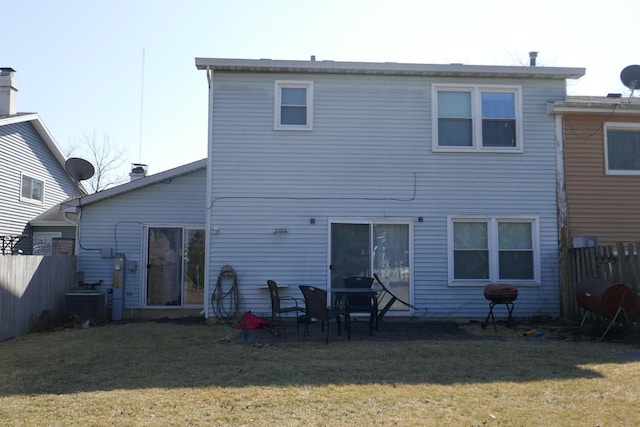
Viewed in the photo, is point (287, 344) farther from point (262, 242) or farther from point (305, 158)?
point (305, 158)

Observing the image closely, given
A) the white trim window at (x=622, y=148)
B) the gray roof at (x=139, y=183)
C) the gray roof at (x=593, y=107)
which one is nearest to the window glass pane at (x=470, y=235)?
the gray roof at (x=593, y=107)

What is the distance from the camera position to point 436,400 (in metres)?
5.54

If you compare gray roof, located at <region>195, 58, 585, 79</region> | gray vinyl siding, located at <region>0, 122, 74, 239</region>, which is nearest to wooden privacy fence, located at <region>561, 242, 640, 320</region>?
gray roof, located at <region>195, 58, 585, 79</region>

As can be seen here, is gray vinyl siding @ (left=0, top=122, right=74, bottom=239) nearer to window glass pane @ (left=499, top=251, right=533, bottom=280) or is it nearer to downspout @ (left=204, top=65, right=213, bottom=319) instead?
downspout @ (left=204, top=65, right=213, bottom=319)

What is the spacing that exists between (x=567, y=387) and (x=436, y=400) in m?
1.54

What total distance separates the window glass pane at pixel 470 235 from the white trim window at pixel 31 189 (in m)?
12.6

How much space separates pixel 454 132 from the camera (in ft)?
38.5

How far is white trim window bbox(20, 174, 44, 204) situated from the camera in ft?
55.4

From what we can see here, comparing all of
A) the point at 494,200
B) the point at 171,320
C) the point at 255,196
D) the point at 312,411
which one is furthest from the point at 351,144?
the point at 312,411

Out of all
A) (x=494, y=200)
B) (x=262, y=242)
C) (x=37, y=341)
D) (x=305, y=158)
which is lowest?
(x=37, y=341)

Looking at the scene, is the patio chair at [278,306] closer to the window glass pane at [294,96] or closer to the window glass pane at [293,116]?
the window glass pane at [293,116]

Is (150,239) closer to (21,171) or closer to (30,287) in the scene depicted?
(30,287)

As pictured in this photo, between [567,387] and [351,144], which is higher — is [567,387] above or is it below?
below

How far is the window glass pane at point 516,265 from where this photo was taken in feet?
38.0
